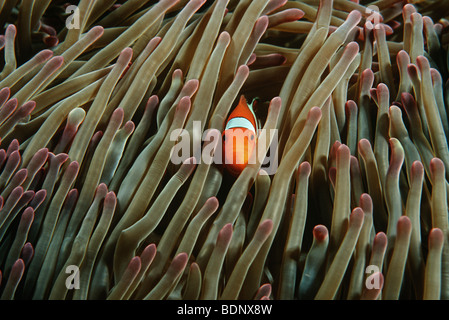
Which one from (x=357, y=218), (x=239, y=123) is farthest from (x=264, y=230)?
(x=239, y=123)

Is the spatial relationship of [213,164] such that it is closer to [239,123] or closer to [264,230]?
[239,123]

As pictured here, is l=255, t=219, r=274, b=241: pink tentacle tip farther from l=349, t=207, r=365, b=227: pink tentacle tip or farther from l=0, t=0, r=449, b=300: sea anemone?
l=349, t=207, r=365, b=227: pink tentacle tip

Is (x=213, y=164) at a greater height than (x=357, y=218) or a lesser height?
greater

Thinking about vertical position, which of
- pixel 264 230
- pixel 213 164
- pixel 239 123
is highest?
pixel 239 123

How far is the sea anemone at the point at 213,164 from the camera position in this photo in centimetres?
90

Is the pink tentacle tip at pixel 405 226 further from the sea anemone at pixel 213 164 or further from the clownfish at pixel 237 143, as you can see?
the clownfish at pixel 237 143

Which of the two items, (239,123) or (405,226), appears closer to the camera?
(405,226)

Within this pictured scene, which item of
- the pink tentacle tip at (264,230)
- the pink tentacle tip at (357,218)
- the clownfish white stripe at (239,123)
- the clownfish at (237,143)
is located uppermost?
the clownfish white stripe at (239,123)

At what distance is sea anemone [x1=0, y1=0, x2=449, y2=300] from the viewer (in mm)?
898

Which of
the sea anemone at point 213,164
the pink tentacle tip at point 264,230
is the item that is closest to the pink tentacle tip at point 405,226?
the sea anemone at point 213,164

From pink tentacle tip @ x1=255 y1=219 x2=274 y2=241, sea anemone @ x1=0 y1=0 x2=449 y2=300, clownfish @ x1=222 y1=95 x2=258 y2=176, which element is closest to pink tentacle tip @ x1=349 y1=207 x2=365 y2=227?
sea anemone @ x1=0 y1=0 x2=449 y2=300

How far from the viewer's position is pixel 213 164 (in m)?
1.07

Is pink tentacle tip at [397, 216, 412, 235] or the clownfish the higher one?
the clownfish

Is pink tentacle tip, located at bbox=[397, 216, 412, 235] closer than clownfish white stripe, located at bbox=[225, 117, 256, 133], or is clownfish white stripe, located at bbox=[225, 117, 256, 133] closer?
pink tentacle tip, located at bbox=[397, 216, 412, 235]
